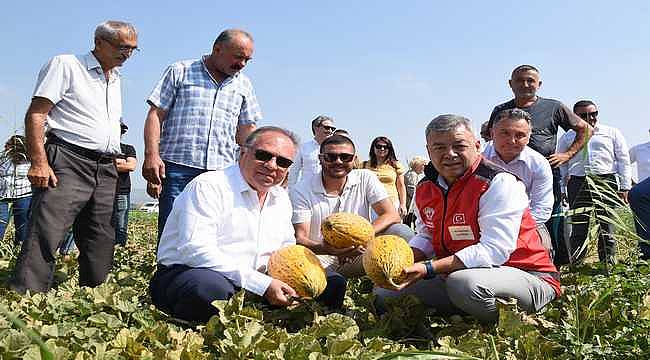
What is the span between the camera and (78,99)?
450 centimetres

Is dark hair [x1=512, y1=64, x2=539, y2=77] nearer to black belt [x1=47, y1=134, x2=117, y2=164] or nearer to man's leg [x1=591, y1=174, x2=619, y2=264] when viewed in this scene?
man's leg [x1=591, y1=174, x2=619, y2=264]

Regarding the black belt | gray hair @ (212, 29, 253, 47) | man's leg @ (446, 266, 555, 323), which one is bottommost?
man's leg @ (446, 266, 555, 323)

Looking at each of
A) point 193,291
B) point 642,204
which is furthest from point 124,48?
point 642,204

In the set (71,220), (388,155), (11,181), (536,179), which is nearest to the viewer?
(71,220)

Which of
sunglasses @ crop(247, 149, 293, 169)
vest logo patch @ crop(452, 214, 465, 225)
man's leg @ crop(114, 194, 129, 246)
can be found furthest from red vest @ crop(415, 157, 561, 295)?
man's leg @ crop(114, 194, 129, 246)

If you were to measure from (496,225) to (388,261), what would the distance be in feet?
2.01

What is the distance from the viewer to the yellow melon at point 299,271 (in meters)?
3.69

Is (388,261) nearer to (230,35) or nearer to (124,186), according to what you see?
(230,35)

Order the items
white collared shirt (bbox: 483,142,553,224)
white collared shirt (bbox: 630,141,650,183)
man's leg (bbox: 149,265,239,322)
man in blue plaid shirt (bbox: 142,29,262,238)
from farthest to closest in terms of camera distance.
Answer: white collared shirt (bbox: 630,141,650,183) → white collared shirt (bbox: 483,142,553,224) → man in blue plaid shirt (bbox: 142,29,262,238) → man's leg (bbox: 149,265,239,322)

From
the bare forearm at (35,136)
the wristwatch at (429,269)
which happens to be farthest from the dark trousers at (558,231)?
the bare forearm at (35,136)

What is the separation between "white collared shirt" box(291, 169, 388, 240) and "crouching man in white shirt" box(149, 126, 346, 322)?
3.27 feet

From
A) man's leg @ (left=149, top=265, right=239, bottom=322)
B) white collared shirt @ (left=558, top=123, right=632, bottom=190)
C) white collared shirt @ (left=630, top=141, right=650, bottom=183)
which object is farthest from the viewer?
white collared shirt @ (left=630, top=141, right=650, bottom=183)

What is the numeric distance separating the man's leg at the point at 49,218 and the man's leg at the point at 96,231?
7.9 inches

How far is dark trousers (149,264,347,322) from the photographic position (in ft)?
11.5
